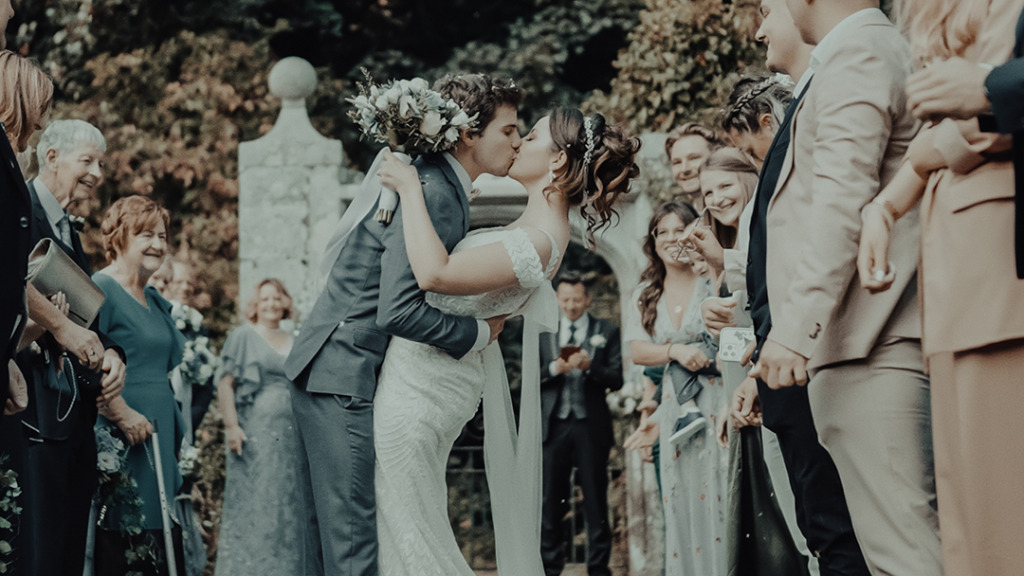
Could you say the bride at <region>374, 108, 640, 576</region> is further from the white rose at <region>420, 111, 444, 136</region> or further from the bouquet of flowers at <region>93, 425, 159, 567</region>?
the bouquet of flowers at <region>93, 425, 159, 567</region>

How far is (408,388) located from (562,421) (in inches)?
175

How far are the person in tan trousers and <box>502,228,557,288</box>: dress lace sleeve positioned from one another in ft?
5.07

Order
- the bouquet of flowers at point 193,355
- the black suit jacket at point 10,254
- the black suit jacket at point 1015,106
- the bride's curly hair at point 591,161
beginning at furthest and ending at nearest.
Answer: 1. the bouquet of flowers at point 193,355
2. the bride's curly hair at point 591,161
3. the black suit jacket at point 10,254
4. the black suit jacket at point 1015,106

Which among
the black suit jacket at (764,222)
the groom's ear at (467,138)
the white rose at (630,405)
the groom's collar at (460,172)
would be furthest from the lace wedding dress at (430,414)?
the white rose at (630,405)

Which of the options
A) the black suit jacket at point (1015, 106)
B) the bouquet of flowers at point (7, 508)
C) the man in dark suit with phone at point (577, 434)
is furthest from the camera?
the man in dark suit with phone at point (577, 434)

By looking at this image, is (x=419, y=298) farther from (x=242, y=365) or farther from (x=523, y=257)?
(x=242, y=365)

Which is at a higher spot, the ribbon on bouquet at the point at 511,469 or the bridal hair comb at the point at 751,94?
the bridal hair comb at the point at 751,94

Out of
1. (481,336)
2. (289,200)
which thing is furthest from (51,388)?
(289,200)

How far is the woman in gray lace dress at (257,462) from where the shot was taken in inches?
311

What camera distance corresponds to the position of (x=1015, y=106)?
2.32 metres

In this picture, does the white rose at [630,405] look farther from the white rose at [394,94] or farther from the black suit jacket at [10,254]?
the black suit jacket at [10,254]

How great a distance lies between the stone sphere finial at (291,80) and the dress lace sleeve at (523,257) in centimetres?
625

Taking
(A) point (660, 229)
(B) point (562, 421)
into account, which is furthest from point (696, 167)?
(B) point (562, 421)

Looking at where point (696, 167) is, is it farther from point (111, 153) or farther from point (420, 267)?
point (111, 153)
